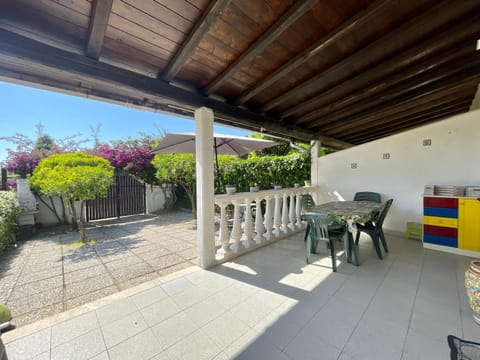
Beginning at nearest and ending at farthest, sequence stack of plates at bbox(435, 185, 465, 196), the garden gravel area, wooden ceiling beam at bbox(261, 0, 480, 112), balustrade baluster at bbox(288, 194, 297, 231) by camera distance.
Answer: wooden ceiling beam at bbox(261, 0, 480, 112) < the garden gravel area < stack of plates at bbox(435, 185, 465, 196) < balustrade baluster at bbox(288, 194, 297, 231)

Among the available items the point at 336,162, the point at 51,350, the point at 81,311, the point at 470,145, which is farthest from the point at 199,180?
→ the point at 470,145

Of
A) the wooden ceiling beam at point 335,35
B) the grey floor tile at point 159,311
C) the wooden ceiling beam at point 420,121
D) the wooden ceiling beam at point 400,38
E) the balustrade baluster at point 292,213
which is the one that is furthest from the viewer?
the wooden ceiling beam at point 420,121

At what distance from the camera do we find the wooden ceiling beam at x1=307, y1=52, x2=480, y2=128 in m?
2.63

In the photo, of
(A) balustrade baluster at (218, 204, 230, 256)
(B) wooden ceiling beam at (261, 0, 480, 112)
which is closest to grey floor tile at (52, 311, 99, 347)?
(A) balustrade baluster at (218, 204, 230, 256)

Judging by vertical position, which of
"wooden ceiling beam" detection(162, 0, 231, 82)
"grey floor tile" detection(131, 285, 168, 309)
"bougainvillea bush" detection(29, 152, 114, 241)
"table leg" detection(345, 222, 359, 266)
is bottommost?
"grey floor tile" detection(131, 285, 168, 309)

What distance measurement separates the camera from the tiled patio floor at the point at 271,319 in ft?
5.05

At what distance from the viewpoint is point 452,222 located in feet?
11.0

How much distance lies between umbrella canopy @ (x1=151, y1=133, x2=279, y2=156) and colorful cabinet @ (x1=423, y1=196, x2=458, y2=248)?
3116 mm

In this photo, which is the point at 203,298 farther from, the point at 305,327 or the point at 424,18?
the point at 424,18

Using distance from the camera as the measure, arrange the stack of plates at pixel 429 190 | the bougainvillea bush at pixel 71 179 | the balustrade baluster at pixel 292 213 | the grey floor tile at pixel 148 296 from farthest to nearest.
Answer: the balustrade baluster at pixel 292 213
the bougainvillea bush at pixel 71 179
the stack of plates at pixel 429 190
the grey floor tile at pixel 148 296

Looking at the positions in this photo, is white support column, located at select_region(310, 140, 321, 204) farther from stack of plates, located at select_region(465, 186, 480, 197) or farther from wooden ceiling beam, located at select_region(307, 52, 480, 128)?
stack of plates, located at select_region(465, 186, 480, 197)

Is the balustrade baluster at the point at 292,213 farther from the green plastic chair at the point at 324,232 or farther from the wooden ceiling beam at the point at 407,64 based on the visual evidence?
the wooden ceiling beam at the point at 407,64

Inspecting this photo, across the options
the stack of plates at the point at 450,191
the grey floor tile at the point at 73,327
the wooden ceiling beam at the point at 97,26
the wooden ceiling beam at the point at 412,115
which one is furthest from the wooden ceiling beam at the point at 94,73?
the wooden ceiling beam at the point at 412,115

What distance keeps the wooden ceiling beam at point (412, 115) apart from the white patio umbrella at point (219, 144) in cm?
291
